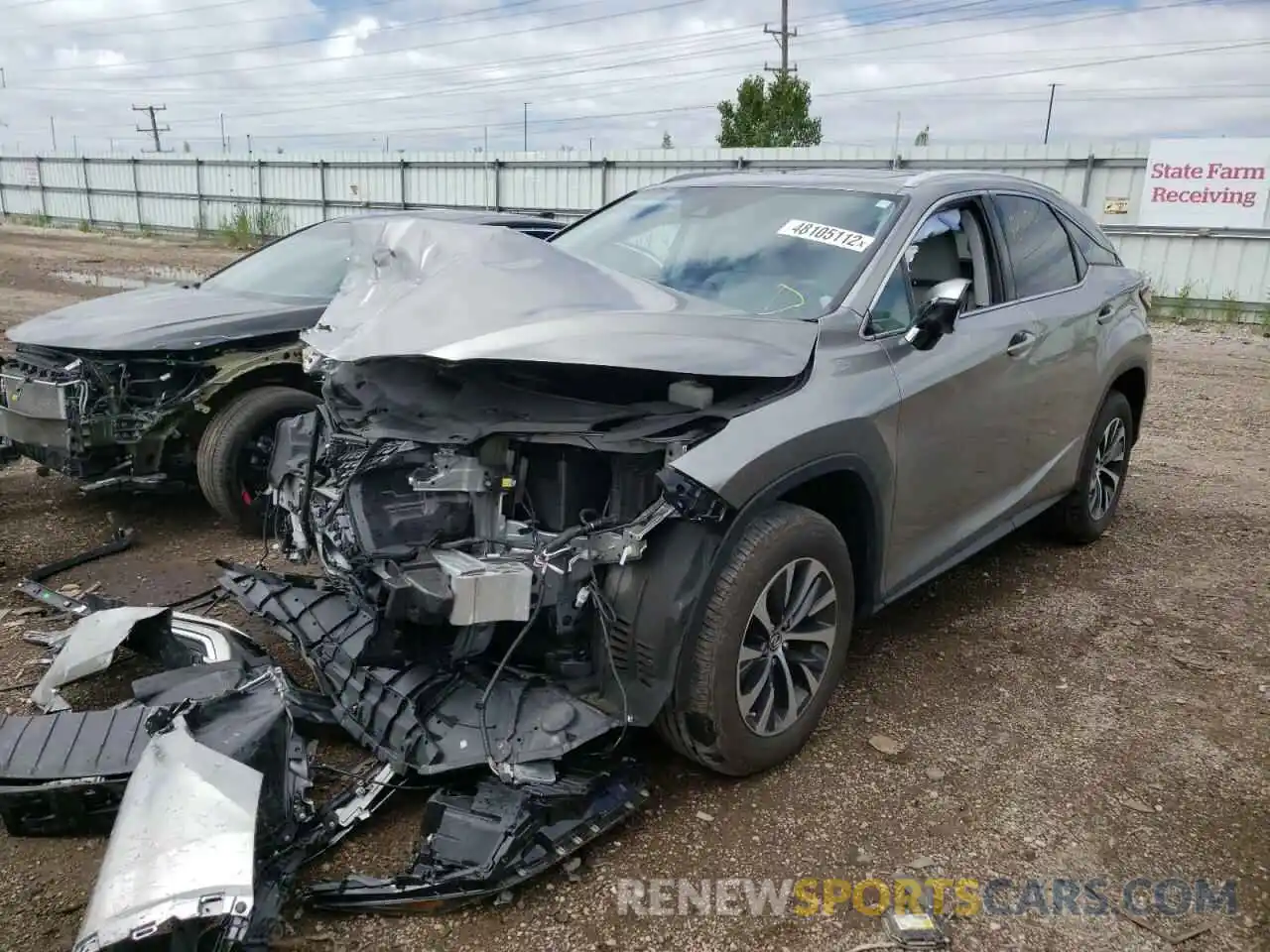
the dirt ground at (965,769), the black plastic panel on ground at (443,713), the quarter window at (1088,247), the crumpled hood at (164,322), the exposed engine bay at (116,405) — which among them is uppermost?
the quarter window at (1088,247)

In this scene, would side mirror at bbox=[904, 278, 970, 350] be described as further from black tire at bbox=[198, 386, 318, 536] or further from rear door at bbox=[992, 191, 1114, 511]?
black tire at bbox=[198, 386, 318, 536]

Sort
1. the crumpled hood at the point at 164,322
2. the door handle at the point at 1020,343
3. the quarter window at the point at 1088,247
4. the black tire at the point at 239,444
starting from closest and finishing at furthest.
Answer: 1. the door handle at the point at 1020,343
2. the quarter window at the point at 1088,247
3. the crumpled hood at the point at 164,322
4. the black tire at the point at 239,444

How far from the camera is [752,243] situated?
3705 mm

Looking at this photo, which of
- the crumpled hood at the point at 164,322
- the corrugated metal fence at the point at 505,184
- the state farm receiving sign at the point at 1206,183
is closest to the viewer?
the crumpled hood at the point at 164,322

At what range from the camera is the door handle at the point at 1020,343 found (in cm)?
398

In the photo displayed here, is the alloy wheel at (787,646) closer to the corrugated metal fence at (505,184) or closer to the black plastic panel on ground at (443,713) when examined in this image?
the black plastic panel on ground at (443,713)

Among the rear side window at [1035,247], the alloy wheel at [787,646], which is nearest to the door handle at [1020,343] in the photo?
the rear side window at [1035,247]

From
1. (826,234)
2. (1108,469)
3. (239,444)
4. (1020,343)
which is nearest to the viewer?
(826,234)

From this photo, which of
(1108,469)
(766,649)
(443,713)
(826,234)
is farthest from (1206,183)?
(443,713)

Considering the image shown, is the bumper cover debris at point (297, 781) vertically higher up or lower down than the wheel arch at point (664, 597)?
lower down

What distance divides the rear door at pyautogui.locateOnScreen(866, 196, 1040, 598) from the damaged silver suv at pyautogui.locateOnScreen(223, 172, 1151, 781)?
2 cm

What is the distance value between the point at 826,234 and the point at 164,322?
11.7 ft

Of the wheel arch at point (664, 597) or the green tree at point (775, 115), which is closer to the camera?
the wheel arch at point (664, 597)

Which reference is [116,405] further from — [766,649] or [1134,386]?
[1134,386]
